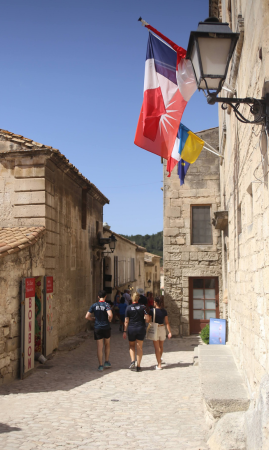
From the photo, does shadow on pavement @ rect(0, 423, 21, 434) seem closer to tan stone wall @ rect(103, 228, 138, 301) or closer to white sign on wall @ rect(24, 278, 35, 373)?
white sign on wall @ rect(24, 278, 35, 373)

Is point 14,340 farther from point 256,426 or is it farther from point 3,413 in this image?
point 256,426

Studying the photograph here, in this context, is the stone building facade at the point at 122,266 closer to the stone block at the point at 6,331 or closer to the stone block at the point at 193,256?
the stone block at the point at 193,256

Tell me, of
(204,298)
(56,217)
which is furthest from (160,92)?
(204,298)

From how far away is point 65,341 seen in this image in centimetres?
1091

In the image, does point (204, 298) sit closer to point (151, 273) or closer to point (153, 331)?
point (153, 331)

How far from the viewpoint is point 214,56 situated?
3.39 metres

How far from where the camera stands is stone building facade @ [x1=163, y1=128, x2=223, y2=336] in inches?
506

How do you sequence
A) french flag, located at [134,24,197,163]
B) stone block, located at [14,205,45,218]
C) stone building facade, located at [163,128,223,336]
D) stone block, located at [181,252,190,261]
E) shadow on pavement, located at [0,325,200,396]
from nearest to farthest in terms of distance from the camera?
french flag, located at [134,24,197,163], shadow on pavement, located at [0,325,200,396], stone block, located at [14,205,45,218], stone building facade, located at [163,128,223,336], stone block, located at [181,252,190,261]

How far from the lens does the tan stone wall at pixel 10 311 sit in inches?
272

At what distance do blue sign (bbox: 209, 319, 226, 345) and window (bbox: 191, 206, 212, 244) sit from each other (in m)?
3.88

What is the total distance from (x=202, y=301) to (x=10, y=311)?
7.17 metres

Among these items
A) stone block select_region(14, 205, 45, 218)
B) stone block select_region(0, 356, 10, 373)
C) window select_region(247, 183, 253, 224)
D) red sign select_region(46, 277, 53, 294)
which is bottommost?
stone block select_region(0, 356, 10, 373)

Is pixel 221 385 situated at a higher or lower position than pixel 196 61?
lower

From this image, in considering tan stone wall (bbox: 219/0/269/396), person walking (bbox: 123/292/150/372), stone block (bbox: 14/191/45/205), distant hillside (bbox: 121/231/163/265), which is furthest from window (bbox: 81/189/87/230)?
distant hillside (bbox: 121/231/163/265)
